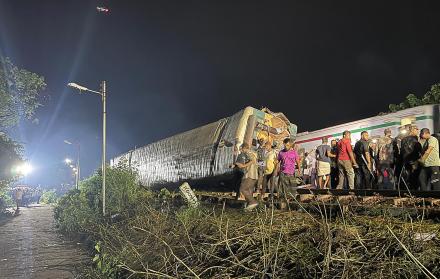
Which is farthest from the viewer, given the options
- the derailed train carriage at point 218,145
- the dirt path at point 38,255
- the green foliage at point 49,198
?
the green foliage at point 49,198

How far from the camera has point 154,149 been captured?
19812 mm

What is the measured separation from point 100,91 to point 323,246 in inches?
469

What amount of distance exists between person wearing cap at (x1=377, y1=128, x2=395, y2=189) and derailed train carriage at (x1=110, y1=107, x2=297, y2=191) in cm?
392

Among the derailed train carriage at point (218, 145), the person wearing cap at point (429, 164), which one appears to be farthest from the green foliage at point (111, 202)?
the person wearing cap at point (429, 164)

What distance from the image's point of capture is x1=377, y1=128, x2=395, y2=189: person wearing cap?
9508 mm

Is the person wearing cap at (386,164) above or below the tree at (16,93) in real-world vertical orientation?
below

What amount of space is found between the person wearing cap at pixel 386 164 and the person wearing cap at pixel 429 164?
175 centimetres

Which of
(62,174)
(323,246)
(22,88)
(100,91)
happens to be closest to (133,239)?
(323,246)

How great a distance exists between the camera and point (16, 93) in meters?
22.0

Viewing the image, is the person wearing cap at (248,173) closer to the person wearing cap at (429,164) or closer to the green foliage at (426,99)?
the person wearing cap at (429,164)

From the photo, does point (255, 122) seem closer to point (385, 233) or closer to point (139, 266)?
point (139, 266)

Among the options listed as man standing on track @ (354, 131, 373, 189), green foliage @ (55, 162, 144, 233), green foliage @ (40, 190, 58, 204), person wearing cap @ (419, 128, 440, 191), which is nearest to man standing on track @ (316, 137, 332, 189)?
man standing on track @ (354, 131, 373, 189)

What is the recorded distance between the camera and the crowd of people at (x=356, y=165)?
7.40 metres

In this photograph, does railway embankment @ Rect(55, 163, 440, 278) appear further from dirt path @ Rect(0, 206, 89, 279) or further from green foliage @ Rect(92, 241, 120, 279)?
dirt path @ Rect(0, 206, 89, 279)
